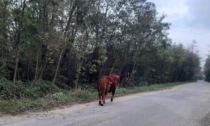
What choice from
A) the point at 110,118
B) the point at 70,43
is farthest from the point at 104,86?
the point at 70,43

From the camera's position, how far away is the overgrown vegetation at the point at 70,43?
48.2 feet

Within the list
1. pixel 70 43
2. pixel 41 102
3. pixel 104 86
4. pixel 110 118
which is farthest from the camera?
pixel 70 43

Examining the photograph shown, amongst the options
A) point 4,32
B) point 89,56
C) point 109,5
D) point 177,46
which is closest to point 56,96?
point 4,32

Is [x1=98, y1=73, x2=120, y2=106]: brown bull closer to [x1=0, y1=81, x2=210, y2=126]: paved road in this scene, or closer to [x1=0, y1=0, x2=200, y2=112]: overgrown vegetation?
[x1=0, y1=81, x2=210, y2=126]: paved road

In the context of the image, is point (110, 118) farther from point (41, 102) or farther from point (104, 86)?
point (104, 86)

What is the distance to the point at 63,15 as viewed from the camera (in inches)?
731

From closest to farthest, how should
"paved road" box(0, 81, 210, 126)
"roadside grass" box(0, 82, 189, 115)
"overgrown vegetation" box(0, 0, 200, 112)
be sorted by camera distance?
"paved road" box(0, 81, 210, 126)
"roadside grass" box(0, 82, 189, 115)
"overgrown vegetation" box(0, 0, 200, 112)

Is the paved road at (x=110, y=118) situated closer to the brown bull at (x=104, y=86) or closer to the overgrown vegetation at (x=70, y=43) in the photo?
the brown bull at (x=104, y=86)

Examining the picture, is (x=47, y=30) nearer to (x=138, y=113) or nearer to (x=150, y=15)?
(x=138, y=113)

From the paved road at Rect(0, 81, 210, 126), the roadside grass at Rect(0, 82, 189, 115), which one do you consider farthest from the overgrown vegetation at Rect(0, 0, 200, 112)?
the paved road at Rect(0, 81, 210, 126)

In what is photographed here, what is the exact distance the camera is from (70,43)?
20.0 meters

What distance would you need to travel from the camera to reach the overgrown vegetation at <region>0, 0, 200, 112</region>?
1468 centimetres

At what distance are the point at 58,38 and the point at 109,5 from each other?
311 inches

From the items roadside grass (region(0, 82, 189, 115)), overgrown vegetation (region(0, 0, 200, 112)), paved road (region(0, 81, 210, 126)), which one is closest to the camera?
paved road (region(0, 81, 210, 126))
